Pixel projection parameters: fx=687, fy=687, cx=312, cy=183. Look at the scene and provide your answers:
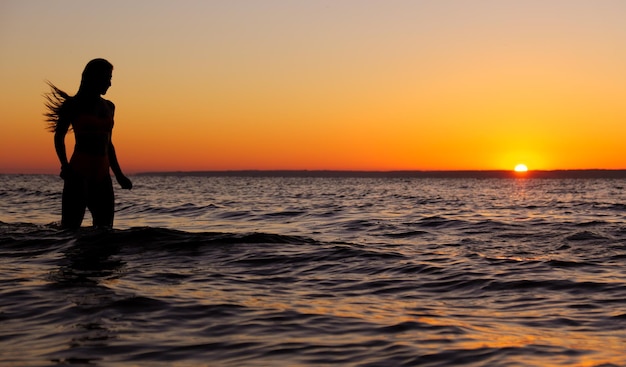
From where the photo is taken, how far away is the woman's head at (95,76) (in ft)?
28.8

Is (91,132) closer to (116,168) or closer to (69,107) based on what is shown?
(69,107)

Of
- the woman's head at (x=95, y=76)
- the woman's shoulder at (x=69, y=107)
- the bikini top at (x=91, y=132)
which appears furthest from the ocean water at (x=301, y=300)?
the woman's head at (x=95, y=76)

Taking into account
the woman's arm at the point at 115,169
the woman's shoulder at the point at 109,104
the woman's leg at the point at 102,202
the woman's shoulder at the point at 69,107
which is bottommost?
the woman's leg at the point at 102,202

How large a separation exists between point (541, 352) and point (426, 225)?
11.8 m

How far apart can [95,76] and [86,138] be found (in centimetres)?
83

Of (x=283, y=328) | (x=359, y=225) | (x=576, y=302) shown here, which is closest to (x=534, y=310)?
(x=576, y=302)

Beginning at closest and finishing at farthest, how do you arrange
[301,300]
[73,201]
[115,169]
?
[301,300], [73,201], [115,169]

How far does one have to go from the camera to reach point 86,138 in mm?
9016

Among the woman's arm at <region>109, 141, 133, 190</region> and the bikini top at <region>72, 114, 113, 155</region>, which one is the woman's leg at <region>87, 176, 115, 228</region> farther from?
the bikini top at <region>72, 114, 113, 155</region>

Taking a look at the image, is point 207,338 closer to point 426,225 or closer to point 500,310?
point 500,310

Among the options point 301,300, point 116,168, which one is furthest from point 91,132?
point 301,300

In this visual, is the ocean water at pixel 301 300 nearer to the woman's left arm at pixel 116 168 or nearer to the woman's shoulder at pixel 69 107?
the woman's left arm at pixel 116 168

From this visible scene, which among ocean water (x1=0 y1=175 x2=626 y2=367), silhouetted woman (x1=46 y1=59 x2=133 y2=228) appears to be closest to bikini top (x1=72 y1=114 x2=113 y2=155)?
silhouetted woman (x1=46 y1=59 x2=133 y2=228)

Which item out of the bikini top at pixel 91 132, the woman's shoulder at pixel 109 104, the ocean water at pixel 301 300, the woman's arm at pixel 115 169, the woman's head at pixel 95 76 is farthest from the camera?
the woman's arm at pixel 115 169
